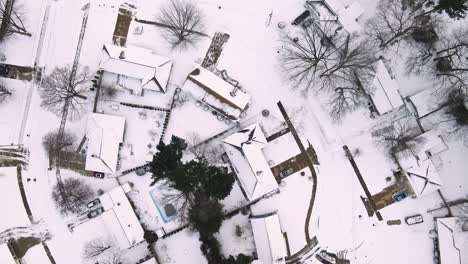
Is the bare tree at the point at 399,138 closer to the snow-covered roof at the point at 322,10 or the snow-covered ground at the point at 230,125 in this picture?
the snow-covered ground at the point at 230,125

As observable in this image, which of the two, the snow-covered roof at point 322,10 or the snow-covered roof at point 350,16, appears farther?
the snow-covered roof at point 322,10

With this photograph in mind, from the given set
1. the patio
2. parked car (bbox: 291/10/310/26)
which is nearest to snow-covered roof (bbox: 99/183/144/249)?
the patio

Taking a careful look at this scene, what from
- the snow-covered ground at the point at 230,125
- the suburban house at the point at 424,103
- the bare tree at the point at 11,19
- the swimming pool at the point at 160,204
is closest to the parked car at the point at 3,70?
the snow-covered ground at the point at 230,125

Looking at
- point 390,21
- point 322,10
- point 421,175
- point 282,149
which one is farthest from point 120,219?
point 390,21

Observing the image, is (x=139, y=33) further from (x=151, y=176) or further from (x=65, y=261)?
(x=65, y=261)

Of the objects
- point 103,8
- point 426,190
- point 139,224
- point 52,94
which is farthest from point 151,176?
point 426,190
